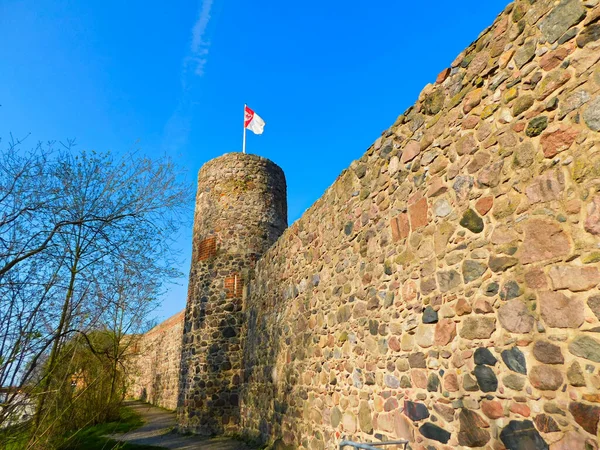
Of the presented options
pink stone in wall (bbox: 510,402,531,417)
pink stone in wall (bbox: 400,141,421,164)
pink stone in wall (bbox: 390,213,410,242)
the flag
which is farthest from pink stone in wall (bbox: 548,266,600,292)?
the flag

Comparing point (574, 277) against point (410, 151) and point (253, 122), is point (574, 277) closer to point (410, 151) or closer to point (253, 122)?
point (410, 151)

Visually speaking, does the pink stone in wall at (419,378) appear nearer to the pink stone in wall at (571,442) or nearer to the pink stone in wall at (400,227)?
the pink stone in wall at (571,442)

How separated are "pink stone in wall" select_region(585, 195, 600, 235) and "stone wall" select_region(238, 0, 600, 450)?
12 mm

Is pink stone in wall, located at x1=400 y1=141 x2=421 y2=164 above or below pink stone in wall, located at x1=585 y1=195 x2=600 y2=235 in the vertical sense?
above

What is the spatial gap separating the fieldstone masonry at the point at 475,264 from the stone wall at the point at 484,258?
11mm

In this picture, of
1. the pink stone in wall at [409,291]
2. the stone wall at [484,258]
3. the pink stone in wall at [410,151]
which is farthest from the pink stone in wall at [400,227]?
the pink stone in wall at [410,151]

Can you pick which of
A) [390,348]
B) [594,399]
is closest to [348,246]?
[390,348]

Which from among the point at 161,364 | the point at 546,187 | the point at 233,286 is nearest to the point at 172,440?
the point at 233,286

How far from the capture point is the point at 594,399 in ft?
7.29

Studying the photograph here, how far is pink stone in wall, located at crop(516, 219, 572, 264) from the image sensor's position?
2512mm

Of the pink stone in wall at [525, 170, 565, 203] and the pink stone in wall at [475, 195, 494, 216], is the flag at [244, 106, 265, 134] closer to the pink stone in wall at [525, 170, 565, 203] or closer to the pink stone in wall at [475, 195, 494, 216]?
the pink stone in wall at [475, 195, 494, 216]

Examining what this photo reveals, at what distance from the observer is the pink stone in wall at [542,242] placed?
2.51 metres

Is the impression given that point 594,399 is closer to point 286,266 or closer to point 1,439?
point 1,439

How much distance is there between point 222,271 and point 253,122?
4.89m
